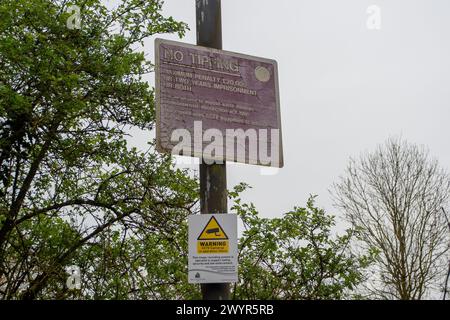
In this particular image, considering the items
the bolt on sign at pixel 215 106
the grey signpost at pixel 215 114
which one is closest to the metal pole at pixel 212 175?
the grey signpost at pixel 215 114

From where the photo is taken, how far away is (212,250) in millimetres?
4141

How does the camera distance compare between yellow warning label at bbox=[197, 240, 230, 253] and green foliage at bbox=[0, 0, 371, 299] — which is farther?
green foliage at bbox=[0, 0, 371, 299]

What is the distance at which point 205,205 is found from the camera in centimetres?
447

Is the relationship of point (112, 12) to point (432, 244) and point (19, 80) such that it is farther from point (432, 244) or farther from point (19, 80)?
point (432, 244)

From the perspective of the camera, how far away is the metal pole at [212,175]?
4.27 meters

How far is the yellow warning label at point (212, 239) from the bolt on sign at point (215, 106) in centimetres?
49

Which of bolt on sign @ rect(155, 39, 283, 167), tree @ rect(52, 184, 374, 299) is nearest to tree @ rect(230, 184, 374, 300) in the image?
tree @ rect(52, 184, 374, 299)

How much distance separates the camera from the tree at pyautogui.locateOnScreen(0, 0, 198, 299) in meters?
9.14

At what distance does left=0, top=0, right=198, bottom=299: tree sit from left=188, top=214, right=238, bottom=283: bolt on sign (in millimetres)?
4351

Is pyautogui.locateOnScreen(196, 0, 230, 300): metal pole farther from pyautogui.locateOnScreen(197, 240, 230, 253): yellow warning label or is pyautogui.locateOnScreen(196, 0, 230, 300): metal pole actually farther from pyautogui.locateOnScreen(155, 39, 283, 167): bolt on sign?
pyautogui.locateOnScreen(197, 240, 230, 253): yellow warning label

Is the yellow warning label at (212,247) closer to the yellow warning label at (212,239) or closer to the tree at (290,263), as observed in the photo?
the yellow warning label at (212,239)

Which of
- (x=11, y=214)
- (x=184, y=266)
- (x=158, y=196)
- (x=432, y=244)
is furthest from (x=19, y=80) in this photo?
(x=432, y=244)

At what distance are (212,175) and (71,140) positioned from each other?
6.09 meters

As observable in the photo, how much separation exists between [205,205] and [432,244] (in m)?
22.0
